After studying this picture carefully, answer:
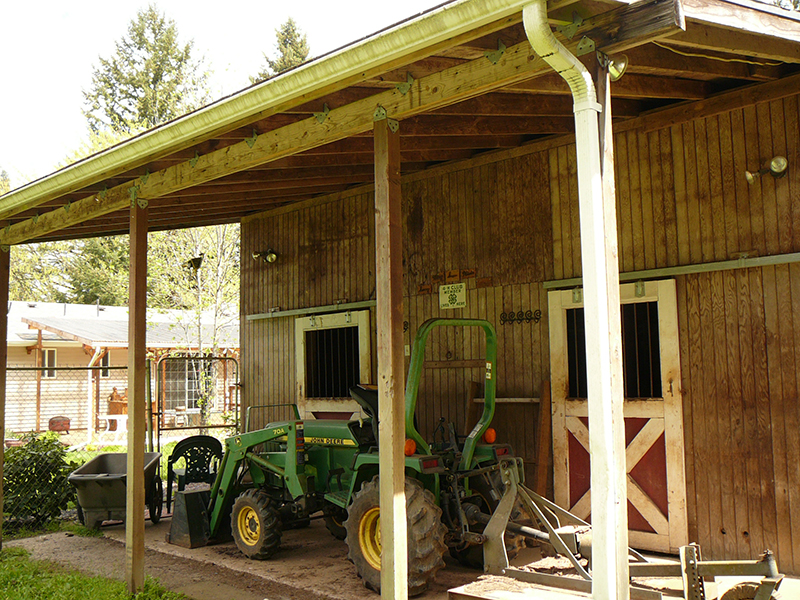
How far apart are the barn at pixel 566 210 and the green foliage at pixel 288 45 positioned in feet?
85.2

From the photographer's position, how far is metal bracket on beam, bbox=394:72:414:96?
4.27 meters

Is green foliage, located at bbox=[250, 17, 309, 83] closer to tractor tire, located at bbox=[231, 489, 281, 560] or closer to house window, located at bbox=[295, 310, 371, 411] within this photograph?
house window, located at bbox=[295, 310, 371, 411]

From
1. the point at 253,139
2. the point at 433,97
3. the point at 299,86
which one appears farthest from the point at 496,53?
the point at 253,139

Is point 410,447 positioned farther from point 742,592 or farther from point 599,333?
point 599,333

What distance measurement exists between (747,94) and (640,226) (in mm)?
1277

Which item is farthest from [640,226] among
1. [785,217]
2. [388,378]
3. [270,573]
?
[270,573]

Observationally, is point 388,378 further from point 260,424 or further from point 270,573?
point 260,424

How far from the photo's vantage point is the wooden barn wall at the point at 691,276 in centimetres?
538

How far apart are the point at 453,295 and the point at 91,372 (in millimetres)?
14898

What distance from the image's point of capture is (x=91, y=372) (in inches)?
763

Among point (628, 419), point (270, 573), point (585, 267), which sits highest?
point (585, 267)

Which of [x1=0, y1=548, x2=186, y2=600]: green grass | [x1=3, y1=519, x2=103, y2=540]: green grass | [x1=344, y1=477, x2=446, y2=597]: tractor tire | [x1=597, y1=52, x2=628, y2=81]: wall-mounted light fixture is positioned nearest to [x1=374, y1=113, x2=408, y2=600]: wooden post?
[x1=344, y1=477, x2=446, y2=597]: tractor tire

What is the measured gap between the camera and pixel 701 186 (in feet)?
19.1

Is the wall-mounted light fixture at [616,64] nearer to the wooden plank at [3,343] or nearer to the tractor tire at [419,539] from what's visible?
the tractor tire at [419,539]
